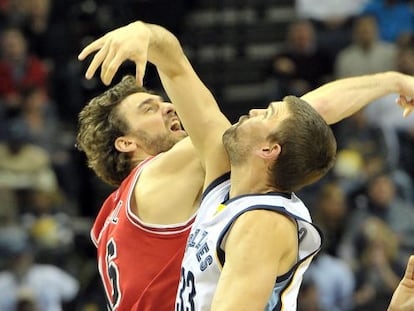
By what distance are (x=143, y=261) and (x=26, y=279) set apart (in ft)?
16.1

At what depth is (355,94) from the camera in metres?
4.62

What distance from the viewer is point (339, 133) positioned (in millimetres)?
11016

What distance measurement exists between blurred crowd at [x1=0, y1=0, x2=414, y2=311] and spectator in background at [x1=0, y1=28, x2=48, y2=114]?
1 cm

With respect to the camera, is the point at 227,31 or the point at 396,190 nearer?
the point at 396,190

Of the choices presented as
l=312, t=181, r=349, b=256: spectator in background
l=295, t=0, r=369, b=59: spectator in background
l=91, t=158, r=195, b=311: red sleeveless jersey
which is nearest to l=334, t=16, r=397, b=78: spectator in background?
l=295, t=0, r=369, b=59: spectator in background

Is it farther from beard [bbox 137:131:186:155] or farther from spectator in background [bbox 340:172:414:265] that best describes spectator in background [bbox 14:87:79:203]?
beard [bbox 137:131:186:155]

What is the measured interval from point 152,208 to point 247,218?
0.74 meters

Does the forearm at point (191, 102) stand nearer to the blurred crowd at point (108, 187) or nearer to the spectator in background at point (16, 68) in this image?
the blurred crowd at point (108, 187)

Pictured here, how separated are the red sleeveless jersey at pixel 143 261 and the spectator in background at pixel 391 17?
7555 millimetres

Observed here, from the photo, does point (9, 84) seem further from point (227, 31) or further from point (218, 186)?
point (218, 186)

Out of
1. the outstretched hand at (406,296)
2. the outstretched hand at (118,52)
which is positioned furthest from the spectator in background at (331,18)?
the outstretched hand at (118,52)

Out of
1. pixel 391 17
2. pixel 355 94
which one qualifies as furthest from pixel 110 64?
pixel 391 17

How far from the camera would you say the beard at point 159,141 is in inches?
191

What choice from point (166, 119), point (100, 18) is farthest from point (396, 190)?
point (166, 119)
